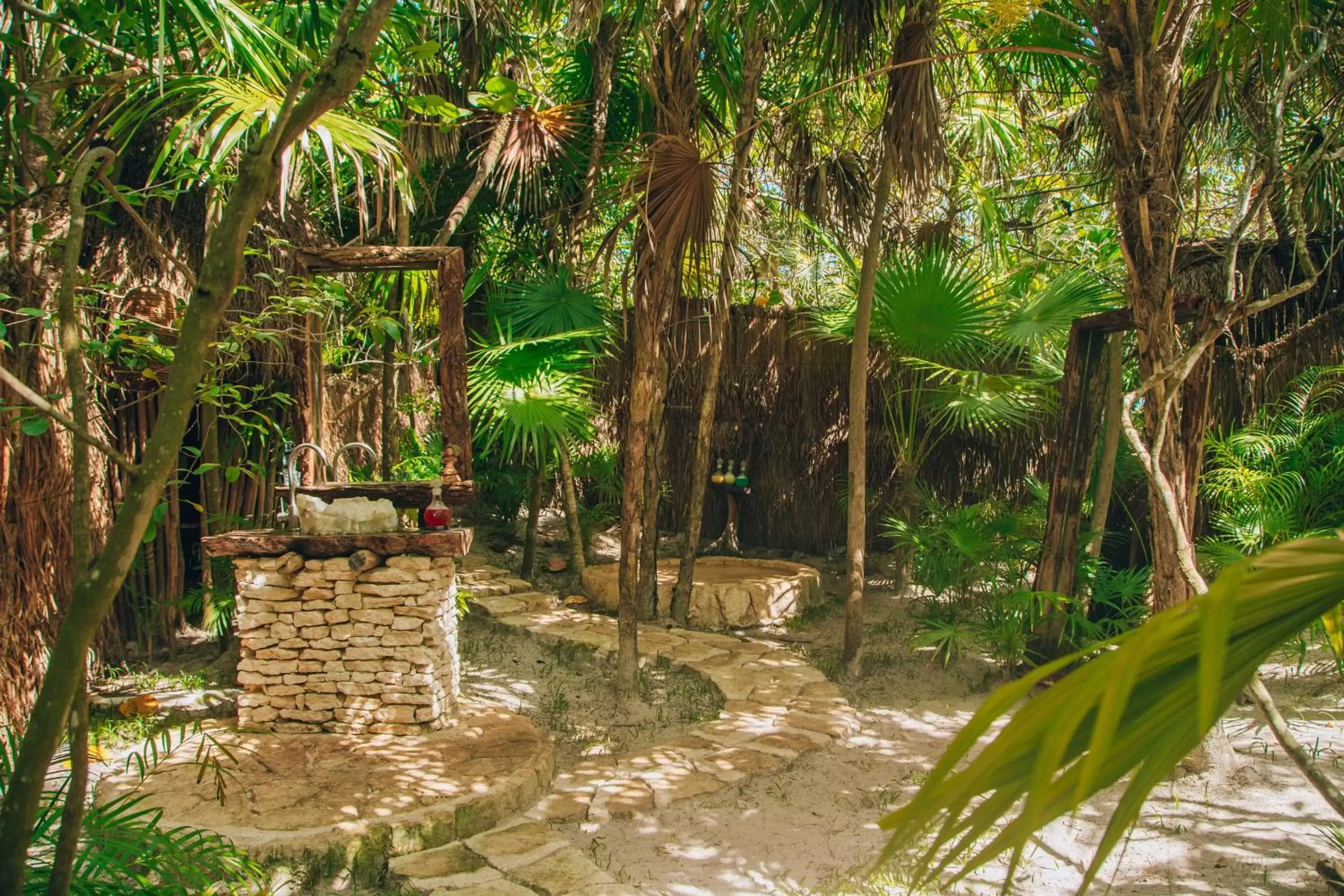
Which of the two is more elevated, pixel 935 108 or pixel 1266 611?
pixel 935 108

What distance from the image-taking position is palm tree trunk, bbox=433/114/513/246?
606 centimetres

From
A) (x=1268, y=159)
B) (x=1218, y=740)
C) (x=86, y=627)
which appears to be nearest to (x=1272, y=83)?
(x=1268, y=159)

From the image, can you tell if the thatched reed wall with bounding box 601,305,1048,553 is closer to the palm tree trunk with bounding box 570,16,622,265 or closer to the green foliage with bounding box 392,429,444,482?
the green foliage with bounding box 392,429,444,482

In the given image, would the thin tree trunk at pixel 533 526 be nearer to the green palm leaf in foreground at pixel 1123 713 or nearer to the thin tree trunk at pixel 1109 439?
the thin tree trunk at pixel 1109 439

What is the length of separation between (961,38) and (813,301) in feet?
8.98

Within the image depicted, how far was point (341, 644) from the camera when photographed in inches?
171

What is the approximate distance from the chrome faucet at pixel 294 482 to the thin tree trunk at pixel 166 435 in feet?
9.59

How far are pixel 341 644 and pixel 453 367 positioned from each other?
4.45 ft

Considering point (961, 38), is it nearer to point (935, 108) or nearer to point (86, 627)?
point (935, 108)

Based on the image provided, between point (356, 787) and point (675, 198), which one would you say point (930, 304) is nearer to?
point (675, 198)

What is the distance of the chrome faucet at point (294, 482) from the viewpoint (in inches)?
174

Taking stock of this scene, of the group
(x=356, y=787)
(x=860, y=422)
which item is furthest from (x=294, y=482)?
(x=860, y=422)

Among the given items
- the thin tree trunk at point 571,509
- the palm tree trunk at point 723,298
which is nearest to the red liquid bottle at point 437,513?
the palm tree trunk at point 723,298

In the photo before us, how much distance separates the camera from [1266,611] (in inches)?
25.3
